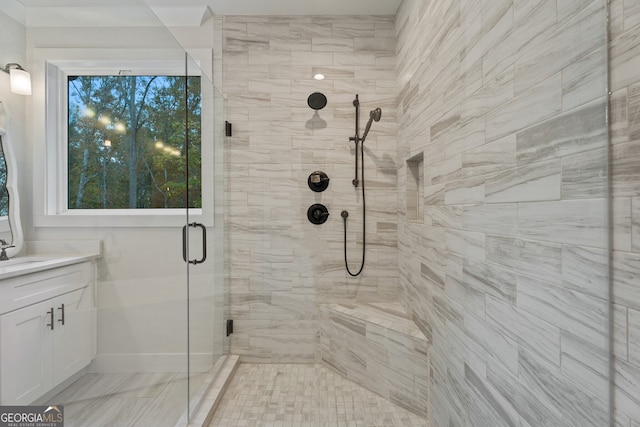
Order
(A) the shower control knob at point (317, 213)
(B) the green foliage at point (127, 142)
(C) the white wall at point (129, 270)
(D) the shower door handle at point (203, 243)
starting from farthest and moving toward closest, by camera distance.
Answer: (A) the shower control knob at point (317, 213), (D) the shower door handle at point (203, 243), (B) the green foliage at point (127, 142), (C) the white wall at point (129, 270)

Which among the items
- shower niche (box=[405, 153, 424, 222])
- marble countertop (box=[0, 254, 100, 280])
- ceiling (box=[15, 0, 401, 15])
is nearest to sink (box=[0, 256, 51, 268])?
marble countertop (box=[0, 254, 100, 280])

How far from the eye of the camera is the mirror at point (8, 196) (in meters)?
0.93

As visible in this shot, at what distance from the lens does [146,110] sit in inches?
57.0

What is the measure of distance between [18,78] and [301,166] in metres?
1.72

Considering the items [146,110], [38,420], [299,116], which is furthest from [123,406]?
[299,116]

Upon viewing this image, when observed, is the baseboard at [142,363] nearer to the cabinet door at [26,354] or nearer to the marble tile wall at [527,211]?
the cabinet door at [26,354]

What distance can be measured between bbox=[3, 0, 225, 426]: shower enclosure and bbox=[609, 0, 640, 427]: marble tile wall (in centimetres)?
152

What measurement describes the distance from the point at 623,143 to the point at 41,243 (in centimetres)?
158

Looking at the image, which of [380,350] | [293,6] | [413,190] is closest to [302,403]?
[380,350]

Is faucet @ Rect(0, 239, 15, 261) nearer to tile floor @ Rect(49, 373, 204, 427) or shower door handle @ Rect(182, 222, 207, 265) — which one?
tile floor @ Rect(49, 373, 204, 427)

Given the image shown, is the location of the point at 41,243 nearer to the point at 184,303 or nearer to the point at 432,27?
the point at 184,303

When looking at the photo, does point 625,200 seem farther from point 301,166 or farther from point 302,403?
point 301,166

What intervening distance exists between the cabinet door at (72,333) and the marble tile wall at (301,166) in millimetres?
1365

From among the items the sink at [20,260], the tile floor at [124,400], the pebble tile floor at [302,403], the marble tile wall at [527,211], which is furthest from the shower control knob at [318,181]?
the sink at [20,260]
